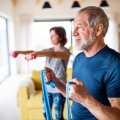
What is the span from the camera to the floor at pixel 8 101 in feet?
11.8

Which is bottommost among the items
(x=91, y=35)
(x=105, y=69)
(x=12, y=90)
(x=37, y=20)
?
(x=12, y=90)

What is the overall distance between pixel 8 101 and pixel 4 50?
2.83 m

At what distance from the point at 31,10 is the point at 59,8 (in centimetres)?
92

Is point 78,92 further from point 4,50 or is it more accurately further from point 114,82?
point 4,50

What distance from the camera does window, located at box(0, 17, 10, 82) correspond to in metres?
6.64

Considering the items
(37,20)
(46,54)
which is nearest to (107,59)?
(46,54)

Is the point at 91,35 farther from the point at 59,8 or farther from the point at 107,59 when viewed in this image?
the point at 59,8

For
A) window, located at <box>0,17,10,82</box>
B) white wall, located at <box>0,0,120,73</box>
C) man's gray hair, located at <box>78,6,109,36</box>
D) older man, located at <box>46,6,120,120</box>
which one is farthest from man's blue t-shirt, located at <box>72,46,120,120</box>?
white wall, located at <box>0,0,120,73</box>

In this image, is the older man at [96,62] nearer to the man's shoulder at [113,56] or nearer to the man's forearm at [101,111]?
the man's shoulder at [113,56]

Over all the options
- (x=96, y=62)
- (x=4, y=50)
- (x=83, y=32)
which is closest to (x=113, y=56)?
(x=96, y=62)

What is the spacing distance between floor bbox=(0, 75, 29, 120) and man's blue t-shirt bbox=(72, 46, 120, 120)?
2414mm

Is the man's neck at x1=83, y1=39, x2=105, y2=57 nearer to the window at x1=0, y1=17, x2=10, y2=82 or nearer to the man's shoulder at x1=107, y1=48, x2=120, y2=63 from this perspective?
the man's shoulder at x1=107, y1=48, x2=120, y2=63

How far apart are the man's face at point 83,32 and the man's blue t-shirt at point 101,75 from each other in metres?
0.08

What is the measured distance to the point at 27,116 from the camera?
3119mm
